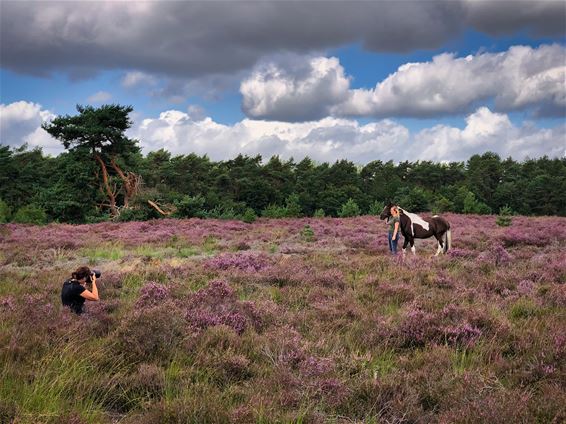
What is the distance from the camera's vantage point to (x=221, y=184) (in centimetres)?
5044

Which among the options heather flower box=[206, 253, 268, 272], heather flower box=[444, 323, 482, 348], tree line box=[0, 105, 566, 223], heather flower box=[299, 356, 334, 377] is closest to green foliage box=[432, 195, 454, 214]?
tree line box=[0, 105, 566, 223]

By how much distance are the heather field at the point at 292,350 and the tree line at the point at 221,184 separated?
23969mm

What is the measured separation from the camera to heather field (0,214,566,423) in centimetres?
400

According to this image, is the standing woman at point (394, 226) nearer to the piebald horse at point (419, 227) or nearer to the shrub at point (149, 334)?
the piebald horse at point (419, 227)

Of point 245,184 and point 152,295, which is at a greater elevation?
point 245,184

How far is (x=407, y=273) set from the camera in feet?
35.9

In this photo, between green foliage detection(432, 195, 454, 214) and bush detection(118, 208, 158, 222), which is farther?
green foliage detection(432, 195, 454, 214)

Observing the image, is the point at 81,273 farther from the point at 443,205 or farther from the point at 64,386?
the point at 443,205

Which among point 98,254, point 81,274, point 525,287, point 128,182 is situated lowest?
point 98,254

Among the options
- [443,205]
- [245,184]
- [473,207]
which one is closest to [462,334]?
[443,205]

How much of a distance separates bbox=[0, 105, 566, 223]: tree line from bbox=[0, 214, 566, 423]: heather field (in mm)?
23969

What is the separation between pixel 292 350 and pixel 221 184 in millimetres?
45812

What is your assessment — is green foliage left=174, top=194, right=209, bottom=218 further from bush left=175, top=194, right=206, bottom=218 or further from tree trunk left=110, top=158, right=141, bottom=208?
tree trunk left=110, top=158, right=141, bottom=208

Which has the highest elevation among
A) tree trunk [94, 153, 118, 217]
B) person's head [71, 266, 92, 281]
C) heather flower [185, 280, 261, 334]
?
tree trunk [94, 153, 118, 217]
